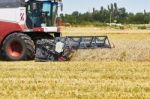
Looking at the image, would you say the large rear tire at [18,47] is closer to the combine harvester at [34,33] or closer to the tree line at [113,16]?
the combine harvester at [34,33]

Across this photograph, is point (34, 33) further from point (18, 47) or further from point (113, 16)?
point (113, 16)

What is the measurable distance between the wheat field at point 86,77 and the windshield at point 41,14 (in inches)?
83.1

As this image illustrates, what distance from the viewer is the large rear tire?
20.8 m

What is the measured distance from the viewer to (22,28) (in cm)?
2139

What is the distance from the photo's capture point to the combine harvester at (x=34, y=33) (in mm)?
20609

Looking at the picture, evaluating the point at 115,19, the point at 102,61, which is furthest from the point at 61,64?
the point at 115,19

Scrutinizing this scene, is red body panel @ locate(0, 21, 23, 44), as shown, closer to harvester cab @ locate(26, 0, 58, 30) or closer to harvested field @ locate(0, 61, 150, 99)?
harvester cab @ locate(26, 0, 58, 30)

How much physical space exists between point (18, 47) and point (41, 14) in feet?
5.38

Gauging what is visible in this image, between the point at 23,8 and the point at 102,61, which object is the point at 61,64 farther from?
the point at 23,8

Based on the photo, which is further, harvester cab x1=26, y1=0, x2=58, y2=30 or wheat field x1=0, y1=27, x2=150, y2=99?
harvester cab x1=26, y1=0, x2=58, y2=30

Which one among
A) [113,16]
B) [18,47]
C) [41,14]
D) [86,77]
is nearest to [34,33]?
[41,14]

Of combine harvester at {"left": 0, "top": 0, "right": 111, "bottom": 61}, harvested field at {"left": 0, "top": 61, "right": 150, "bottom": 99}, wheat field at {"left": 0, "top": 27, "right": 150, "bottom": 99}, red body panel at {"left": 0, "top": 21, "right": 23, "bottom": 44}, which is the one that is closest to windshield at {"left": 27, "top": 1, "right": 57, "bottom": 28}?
combine harvester at {"left": 0, "top": 0, "right": 111, "bottom": 61}

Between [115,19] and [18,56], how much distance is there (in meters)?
117

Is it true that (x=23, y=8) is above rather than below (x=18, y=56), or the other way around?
above
